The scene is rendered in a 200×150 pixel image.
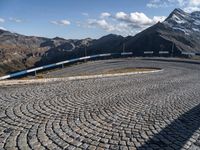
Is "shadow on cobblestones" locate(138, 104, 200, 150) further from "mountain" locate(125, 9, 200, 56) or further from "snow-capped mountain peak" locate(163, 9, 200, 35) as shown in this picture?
"snow-capped mountain peak" locate(163, 9, 200, 35)

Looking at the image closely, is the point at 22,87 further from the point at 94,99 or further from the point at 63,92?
the point at 94,99

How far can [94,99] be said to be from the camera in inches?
435

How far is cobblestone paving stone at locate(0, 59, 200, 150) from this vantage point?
629 centimetres

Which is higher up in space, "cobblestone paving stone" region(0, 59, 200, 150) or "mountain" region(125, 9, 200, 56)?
"mountain" region(125, 9, 200, 56)

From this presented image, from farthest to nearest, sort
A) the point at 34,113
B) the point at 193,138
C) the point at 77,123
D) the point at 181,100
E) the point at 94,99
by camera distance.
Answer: the point at 181,100
the point at 94,99
the point at 34,113
the point at 77,123
the point at 193,138

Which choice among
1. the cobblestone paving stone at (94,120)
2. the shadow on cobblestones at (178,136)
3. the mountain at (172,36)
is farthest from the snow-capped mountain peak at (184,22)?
the shadow on cobblestones at (178,136)

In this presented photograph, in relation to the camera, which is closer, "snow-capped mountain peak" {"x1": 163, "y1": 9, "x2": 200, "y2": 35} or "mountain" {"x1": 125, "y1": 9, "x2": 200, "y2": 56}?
"mountain" {"x1": 125, "y1": 9, "x2": 200, "y2": 56}

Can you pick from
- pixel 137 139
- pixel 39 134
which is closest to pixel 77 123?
pixel 39 134

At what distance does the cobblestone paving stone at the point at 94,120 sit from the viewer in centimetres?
629

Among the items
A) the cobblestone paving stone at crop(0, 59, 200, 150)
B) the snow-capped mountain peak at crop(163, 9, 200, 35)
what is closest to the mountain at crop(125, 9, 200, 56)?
the snow-capped mountain peak at crop(163, 9, 200, 35)

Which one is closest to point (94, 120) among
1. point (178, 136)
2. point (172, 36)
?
point (178, 136)

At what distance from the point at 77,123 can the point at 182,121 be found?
362 centimetres

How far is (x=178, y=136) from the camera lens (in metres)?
7.01

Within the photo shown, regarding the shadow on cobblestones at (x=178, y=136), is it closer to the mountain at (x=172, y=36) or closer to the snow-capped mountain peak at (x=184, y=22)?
the mountain at (x=172, y=36)
